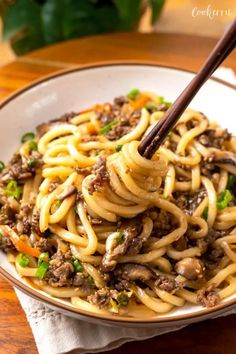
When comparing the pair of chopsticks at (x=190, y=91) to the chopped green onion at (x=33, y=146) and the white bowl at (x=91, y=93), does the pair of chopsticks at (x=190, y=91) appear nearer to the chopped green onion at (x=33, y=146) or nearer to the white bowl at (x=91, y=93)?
the chopped green onion at (x=33, y=146)

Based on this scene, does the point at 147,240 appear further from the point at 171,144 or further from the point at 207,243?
the point at 171,144

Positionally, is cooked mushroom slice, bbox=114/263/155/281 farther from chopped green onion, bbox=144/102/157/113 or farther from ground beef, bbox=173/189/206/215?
chopped green onion, bbox=144/102/157/113

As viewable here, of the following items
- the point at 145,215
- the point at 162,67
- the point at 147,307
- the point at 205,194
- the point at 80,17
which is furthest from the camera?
the point at 80,17

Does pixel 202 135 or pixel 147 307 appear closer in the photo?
pixel 147 307

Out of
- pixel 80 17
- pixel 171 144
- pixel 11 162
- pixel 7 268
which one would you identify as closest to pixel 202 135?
pixel 171 144

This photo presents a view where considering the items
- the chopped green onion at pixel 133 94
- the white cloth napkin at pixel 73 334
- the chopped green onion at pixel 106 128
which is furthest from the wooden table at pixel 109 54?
the white cloth napkin at pixel 73 334

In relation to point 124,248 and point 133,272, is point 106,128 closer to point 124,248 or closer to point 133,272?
point 124,248

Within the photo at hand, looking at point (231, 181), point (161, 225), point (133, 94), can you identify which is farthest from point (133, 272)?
point (133, 94)

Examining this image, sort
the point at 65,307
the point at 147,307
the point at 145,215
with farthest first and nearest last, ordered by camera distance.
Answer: the point at 145,215 < the point at 147,307 < the point at 65,307
